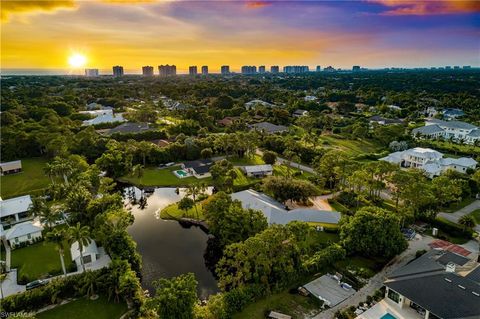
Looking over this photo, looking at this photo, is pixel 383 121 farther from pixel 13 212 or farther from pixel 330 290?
pixel 13 212

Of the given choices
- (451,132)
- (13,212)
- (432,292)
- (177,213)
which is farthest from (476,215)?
(13,212)

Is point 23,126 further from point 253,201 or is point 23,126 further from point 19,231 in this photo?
point 253,201

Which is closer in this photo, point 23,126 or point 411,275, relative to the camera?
point 411,275

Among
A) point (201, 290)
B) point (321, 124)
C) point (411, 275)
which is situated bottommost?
point (201, 290)

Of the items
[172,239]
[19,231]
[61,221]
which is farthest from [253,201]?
[19,231]

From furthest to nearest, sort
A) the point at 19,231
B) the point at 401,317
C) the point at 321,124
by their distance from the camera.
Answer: the point at 321,124 < the point at 19,231 < the point at 401,317

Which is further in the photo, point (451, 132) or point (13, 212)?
point (451, 132)
